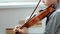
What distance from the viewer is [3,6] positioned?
1814 mm

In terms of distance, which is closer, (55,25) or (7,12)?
(55,25)

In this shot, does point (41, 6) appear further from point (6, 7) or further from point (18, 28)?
point (18, 28)

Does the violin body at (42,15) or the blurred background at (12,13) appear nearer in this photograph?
the violin body at (42,15)

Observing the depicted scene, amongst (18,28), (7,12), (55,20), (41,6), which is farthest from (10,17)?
(55,20)

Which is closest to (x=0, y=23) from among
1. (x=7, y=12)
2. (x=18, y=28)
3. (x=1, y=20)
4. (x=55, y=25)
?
(x=1, y=20)

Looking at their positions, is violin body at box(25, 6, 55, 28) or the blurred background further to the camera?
the blurred background

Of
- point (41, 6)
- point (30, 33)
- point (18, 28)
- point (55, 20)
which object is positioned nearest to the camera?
point (55, 20)

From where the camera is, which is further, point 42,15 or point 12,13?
point 12,13

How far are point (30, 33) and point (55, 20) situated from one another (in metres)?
0.54

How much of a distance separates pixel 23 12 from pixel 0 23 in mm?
300

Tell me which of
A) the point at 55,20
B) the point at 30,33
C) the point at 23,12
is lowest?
the point at 30,33

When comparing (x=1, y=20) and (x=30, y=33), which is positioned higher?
(x=1, y=20)

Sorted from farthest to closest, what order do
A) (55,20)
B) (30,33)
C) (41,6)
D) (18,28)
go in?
(41,6)
(30,33)
(18,28)
(55,20)

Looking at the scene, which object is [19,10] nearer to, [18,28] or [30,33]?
[30,33]
